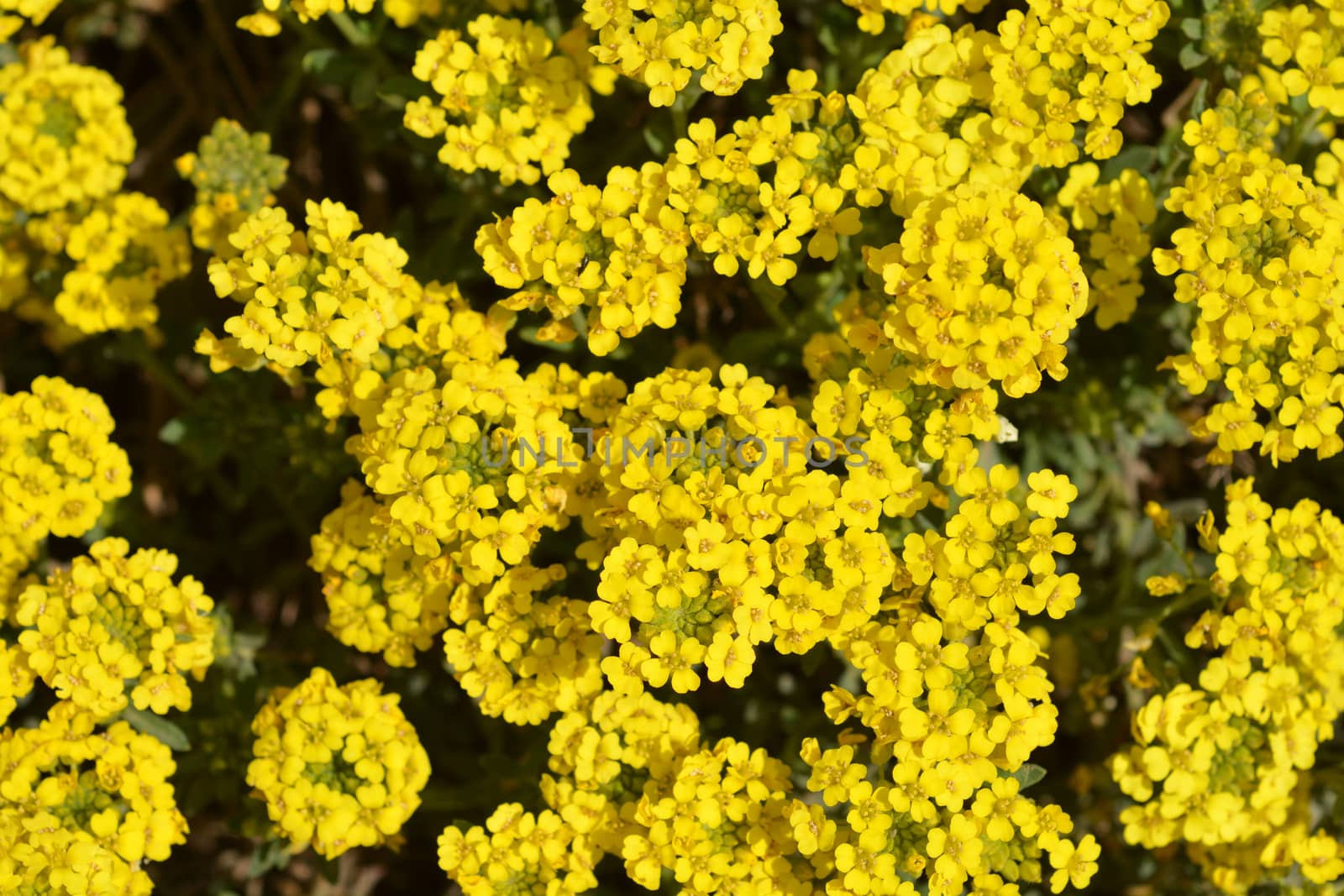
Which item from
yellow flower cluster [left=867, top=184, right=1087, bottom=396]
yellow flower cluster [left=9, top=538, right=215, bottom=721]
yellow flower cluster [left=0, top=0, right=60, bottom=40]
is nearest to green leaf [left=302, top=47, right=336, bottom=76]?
yellow flower cluster [left=0, top=0, right=60, bottom=40]

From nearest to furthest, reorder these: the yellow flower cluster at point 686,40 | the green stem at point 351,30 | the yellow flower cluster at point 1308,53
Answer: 1. the yellow flower cluster at point 686,40
2. the yellow flower cluster at point 1308,53
3. the green stem at point 351,30

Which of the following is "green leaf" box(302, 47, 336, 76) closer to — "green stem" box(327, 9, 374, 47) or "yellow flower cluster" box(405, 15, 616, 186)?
"green stem" box(327, 9, 374, 47)

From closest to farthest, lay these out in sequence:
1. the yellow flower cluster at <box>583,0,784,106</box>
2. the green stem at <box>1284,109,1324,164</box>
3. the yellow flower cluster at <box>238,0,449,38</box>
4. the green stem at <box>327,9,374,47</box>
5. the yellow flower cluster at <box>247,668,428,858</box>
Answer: the yellow flower cluster at <box>583,0,784,106</box> → the yellow flower cluster at <box>247,668,428,858</box> → the yellow flower cluster at <box>238,0,449,38</box> → the green stem at <box>1284,109,1324,164</box> → the green stem at <box>327,9,374,47</box>

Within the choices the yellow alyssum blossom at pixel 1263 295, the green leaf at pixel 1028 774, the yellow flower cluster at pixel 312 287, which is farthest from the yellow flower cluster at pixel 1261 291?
the yellow flower cluster at pixel 312 287

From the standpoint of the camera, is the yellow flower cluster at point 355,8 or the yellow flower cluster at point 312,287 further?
the yellow flower cluster at point 355,8

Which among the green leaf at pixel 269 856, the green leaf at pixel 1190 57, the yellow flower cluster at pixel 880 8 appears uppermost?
the yellow flower cluster at pixel 880 8

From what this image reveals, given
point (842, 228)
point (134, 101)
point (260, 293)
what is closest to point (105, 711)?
point (260, 293)

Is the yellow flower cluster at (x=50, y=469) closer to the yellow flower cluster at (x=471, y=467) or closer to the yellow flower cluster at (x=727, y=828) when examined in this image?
the yellow flower cluster at (x=471, y=467)
